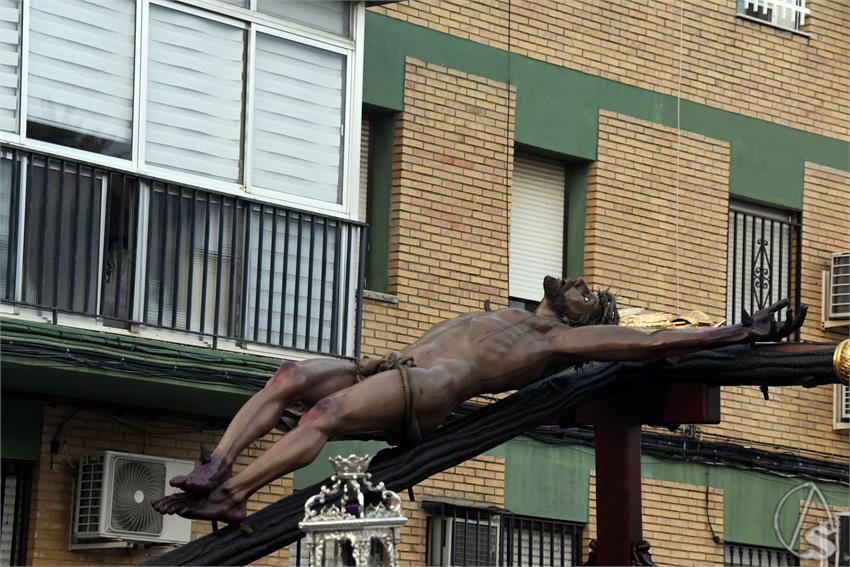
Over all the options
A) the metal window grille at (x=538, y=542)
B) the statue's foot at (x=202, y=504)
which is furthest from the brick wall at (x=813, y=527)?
the statue's foot at (x=202, y=504)

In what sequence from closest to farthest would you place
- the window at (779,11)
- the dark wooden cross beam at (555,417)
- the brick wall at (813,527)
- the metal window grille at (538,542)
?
the dark wooden cross beam at (555,417), the metal window grille at (538,542), the brick wall at (813,527), the window at (779,11)

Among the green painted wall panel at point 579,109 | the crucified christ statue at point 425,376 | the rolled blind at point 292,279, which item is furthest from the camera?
the green painted wall panel at point 579,109

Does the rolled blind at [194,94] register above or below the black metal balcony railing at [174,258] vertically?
above

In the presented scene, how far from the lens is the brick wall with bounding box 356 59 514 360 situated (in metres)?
18.5

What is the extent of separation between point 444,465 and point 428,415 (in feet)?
1.39

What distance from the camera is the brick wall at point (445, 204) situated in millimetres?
18469

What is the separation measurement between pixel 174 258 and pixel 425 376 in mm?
4280

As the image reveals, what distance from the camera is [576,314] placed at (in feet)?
42.1

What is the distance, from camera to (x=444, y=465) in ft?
40.6

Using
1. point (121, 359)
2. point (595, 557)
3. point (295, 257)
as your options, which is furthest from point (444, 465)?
point (295, 257)

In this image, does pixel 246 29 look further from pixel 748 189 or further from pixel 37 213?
pixel 748 189

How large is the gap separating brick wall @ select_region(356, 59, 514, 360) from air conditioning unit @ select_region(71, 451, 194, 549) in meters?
2.42

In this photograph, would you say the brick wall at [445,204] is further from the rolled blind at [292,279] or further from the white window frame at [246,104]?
the white window frame at [246,104]

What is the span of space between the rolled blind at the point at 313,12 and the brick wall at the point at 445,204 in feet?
4.71
